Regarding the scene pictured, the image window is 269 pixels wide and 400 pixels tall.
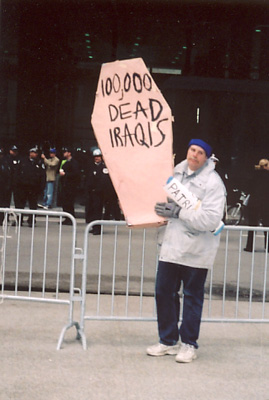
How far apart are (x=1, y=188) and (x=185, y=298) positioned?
11.8 metres

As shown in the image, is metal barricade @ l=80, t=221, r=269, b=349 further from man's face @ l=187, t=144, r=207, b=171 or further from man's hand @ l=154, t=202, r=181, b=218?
man's face @ l=187, t=144, r=207, b=171

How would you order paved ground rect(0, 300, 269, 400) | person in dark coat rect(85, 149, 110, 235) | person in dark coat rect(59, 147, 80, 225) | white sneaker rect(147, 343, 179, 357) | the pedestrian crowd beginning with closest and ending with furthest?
paved ground rect(0, 300, 269, 400)
white sneaker rect(147, 343, 179, 357)
person in dark coat rect(85, 149, 110, 235)
the pedestrian crowd
person in dark coat rect(59, 147, 80, 225)

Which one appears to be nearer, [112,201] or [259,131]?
[112,201]

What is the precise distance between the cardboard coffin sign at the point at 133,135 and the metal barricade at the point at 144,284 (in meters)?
0.80

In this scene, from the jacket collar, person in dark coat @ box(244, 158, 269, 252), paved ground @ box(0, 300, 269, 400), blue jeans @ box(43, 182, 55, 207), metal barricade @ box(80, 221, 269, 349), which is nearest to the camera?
paved ground @ box(0, 300, 269, 400)

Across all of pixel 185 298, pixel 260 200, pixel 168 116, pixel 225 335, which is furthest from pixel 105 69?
pixel 260 200

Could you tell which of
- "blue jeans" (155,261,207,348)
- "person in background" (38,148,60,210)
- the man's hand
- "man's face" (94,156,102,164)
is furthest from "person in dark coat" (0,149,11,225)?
the man's hand

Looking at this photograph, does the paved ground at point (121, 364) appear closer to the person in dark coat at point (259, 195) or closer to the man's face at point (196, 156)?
the man's face at point (196, 156)

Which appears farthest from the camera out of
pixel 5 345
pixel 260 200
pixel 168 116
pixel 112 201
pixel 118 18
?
pixel 118 18

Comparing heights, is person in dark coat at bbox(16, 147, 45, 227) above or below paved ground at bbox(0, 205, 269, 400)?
above

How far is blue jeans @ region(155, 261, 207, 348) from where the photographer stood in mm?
5777

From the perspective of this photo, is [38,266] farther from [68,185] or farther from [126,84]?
[68,185]

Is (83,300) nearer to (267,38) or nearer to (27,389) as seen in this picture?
(27,389)

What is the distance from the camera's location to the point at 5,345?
595 centimetres
